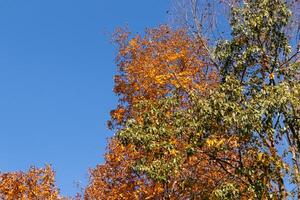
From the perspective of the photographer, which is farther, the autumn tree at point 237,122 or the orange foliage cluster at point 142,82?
the orange foliage cluster at point 142,82

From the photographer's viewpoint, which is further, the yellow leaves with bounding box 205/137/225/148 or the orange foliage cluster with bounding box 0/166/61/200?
the orange foliage cluster with bounding box 0/166/61/200

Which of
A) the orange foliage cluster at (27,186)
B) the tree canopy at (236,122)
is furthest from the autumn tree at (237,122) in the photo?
the orange foliage cluster at (27,186)

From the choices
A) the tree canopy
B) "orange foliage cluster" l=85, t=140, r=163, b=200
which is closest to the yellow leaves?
the tree canopy

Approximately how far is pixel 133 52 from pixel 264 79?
16.5 m

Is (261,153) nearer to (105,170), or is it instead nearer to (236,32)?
(236,32)

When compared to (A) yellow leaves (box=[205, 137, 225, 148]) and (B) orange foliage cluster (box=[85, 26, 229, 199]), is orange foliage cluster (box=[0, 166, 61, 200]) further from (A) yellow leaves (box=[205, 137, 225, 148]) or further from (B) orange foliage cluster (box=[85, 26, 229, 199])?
(A) yellow leaves (box=[205, 137, 225, 148])

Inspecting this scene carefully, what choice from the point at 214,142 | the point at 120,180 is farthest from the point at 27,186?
the point at 214,142

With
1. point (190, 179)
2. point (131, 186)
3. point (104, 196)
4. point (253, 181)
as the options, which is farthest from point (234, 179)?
point (104, 196)

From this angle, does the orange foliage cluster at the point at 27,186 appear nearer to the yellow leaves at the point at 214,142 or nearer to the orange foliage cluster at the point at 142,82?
the orange foliage cluster at the point at 142,82

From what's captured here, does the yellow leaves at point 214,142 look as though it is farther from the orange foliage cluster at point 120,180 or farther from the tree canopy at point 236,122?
the orange foliage cluster at point 120,180

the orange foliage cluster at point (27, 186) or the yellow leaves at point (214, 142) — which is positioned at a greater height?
the orange foliage cluster at point (27, 186)

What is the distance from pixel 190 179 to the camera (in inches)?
749

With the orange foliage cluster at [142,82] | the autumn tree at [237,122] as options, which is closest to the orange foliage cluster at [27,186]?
the orange foliage cluster at [142,82]

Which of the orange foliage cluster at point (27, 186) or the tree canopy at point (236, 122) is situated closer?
the tree canopy at point (236, 122)
